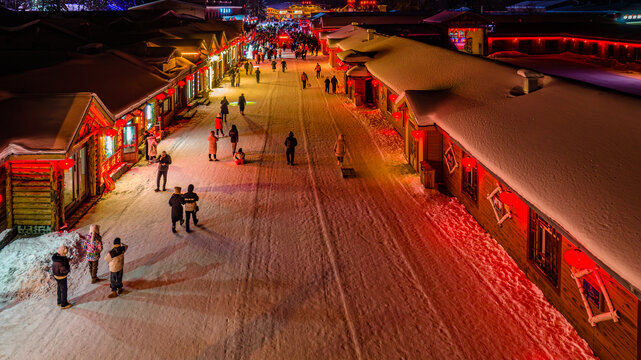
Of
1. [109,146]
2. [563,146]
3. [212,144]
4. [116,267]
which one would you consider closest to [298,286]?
[116,267]

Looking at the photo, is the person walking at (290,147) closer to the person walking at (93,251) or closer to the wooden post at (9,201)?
the wooden post at (9,201)

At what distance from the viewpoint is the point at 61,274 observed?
9.54 metres

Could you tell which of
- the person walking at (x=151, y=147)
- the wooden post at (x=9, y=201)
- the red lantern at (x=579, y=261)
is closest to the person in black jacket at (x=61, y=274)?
the wooden post at (x=9, y=201)

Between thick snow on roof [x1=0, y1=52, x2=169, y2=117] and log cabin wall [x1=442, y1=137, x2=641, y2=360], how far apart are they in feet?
38.7

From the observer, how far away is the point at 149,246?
12.6m

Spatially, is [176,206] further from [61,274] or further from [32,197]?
[61,274]

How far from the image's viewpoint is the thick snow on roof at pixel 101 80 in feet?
54.5

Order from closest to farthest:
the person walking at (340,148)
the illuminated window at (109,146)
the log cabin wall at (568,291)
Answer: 1. the log cabin wall at (568,291)
2. the illuminated window at (109,146)
3. the person walking at (340,148)

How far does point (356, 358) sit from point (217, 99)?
102 feet

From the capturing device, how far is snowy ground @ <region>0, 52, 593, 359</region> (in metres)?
8.55

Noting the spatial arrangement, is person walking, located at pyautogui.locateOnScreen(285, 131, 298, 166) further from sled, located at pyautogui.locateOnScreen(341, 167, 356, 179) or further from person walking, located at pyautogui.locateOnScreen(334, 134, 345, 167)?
sled, located at pyautogui.locateOnScreen(341, 167, 356, 179)

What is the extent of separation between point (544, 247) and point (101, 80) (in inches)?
642

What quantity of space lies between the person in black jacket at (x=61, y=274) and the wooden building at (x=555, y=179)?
844cm

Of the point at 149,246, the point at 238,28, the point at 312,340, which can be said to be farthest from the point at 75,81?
the point at 238,28
